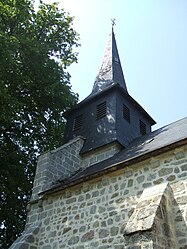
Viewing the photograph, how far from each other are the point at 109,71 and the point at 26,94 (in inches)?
159

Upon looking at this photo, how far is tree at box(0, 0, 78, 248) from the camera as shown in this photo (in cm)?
1077

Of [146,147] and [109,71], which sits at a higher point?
[109,71]

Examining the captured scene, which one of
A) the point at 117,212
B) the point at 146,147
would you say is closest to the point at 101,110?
the point at 146,147

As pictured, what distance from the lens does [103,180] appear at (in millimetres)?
7375

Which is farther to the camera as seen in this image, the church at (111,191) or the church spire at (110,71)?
the church spire at (110,71)

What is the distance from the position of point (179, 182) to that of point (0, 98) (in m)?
6.40

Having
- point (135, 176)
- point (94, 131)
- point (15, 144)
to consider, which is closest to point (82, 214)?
point (135, 176)

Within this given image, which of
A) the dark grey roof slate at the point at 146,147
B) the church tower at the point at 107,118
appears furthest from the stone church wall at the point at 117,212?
the church tower at the point at 107,118

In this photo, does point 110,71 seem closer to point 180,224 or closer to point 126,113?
point 126,113

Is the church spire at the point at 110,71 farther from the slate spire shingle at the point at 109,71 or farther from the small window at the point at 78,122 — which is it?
the small window at the point at 78,122

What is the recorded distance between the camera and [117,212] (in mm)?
6621

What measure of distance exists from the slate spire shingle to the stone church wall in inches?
229

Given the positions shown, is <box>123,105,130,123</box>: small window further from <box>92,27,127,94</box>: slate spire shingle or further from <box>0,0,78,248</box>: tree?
<box>0,0,78,248</box>: tree

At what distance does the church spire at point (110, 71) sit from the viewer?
13031 millimetres
